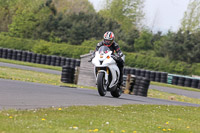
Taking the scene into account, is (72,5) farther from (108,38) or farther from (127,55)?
(108,38)

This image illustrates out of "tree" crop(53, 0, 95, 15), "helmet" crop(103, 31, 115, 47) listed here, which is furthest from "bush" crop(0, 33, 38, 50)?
"helmet" crop(103, 31, 115, 47)

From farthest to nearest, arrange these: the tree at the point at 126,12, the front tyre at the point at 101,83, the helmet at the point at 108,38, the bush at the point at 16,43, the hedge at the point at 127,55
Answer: the tree at the point at 126,12, the bush at the point at 16,43, the hedge at the point at 127,55, the helmet at the point at 108,38, the front tyre at the point at 101,83

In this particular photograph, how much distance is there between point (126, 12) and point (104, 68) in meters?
63.7

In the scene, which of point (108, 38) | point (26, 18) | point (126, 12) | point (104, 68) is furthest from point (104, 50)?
point (126, 12)

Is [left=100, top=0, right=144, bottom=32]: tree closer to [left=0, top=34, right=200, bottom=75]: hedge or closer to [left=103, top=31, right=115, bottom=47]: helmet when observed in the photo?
[left=0, top=34, right=200, bottom=75]: hedge

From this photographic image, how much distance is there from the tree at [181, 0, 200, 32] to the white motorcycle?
161 ft

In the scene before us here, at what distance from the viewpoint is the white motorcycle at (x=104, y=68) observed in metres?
12.0

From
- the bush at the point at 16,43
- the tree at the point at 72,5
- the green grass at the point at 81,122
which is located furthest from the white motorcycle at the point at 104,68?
the tree at the point at 72,5

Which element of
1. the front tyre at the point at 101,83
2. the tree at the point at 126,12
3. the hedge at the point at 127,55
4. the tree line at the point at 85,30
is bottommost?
the front tyre at the point at 101,83

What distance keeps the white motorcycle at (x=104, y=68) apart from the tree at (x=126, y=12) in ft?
203

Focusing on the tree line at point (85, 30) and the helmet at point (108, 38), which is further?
the tree line at point (85, 30)

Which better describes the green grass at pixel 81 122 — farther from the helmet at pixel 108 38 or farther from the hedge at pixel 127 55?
the hedge at pixel 127 55

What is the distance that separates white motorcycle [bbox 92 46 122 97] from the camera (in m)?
12.0

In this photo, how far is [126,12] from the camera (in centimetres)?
7512
